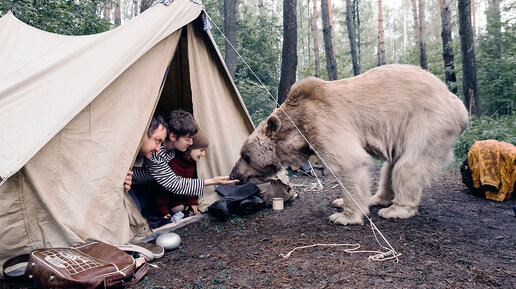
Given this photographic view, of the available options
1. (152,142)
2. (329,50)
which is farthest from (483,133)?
(152,142)

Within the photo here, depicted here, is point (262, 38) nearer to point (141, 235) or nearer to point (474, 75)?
point (474, 75)

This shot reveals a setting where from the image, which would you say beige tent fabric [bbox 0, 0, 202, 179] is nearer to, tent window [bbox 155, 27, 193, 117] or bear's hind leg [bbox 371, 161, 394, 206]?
tent window [bbox 155, 27, 193, 117]

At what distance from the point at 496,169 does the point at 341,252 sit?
9.90 feet

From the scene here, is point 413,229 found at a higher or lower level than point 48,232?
lower

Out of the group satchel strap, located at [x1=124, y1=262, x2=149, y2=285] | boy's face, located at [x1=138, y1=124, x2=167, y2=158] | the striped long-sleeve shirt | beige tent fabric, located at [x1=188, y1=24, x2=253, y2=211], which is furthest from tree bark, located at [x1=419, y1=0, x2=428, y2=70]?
satchel strap, located at [x1=124, y1=262, x2=149, y2=285]

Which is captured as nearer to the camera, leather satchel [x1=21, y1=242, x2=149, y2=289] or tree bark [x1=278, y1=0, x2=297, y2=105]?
leather satchel [x1=21, y1=242, x2=149, y2=289]

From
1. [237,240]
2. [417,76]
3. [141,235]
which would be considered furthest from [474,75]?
[141,235]

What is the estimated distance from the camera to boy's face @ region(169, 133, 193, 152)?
13.8ft

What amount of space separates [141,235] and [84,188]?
3.08ft

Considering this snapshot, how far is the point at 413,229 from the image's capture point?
147 inches

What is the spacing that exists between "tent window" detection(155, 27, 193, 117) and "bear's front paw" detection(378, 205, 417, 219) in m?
3.18

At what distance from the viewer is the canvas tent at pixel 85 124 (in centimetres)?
276

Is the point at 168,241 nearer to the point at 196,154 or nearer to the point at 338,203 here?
the point at 196,154

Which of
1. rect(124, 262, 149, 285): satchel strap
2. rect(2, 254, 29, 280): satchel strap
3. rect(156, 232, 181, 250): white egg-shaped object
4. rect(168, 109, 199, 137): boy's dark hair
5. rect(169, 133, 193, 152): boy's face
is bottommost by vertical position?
rect(156, 232, 181, 250): white egg-shaped object
